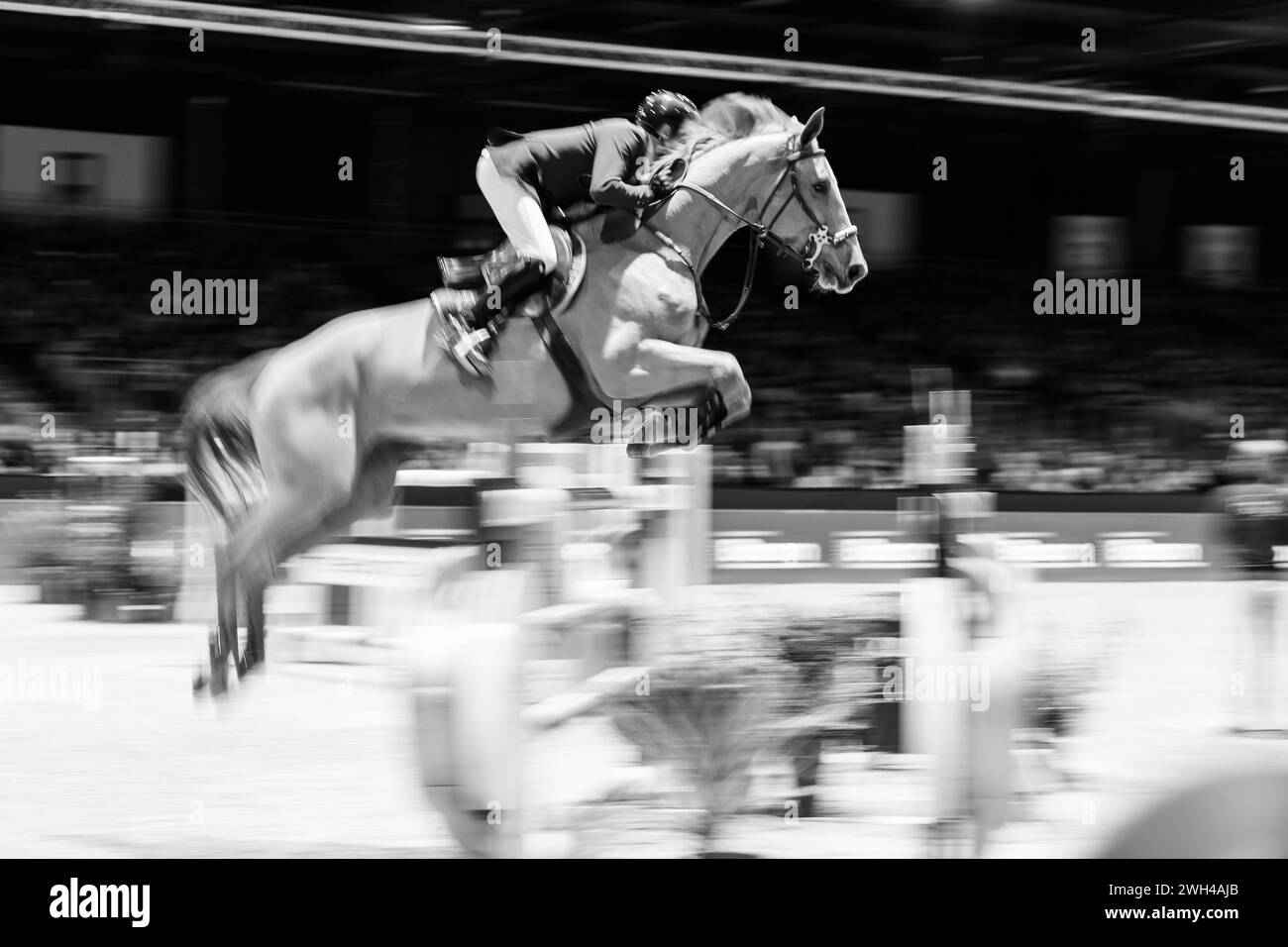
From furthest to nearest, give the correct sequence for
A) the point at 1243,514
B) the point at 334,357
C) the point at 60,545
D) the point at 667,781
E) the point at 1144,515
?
the point at 1144,515 → the point at 60,545 → the point at 1243,514 → the point at 334,357 → the point at 667,781

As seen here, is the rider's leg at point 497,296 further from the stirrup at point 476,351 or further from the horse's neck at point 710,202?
the horse's neck at point 710,202

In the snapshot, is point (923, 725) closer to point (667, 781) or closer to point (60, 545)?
point (667, 781)

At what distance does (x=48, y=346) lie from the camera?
1358 centimetres

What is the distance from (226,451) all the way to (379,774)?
1.37 metres

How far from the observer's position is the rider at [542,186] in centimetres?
479

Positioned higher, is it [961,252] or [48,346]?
[961,252]

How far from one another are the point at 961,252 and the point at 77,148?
1032cm

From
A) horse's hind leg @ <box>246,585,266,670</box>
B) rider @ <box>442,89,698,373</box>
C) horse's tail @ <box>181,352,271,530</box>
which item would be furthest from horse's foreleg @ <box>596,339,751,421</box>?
horse's tail @ <box>181,352,271,530</box>

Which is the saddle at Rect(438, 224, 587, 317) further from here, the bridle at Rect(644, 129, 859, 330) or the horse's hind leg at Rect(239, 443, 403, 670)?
the horse's hind leg at Rect(239, 443, 403, 670)

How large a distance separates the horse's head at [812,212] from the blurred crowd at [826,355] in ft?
23.2

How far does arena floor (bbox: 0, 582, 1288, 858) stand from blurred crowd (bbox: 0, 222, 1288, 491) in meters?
4.73

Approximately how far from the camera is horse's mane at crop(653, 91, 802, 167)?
5.18 meters
